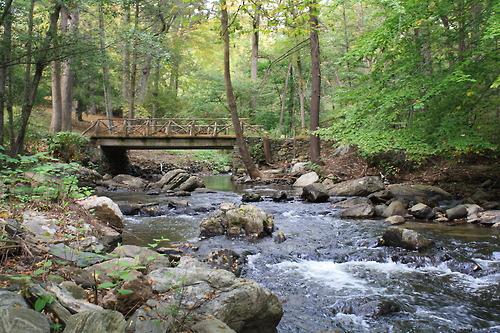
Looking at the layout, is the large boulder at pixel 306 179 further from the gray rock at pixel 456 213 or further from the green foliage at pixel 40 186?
the green foliage at pixel 40 186

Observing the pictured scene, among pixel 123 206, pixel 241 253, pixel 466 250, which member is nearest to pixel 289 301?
pixel 241 253

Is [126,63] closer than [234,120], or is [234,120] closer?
[234,120]

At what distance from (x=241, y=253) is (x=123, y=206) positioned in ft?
16.3

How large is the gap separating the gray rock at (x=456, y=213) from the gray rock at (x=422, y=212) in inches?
14.2

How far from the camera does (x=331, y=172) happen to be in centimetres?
1603

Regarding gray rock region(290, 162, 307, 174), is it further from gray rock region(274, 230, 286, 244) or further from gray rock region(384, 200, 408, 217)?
gray rock region(274, 230, 286, 244)

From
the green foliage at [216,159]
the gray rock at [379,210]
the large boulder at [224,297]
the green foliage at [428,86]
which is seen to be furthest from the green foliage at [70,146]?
the large boulder at [224,297]

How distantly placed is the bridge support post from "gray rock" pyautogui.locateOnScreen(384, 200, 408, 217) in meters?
13.8

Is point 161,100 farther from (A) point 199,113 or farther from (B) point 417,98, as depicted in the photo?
(B) point 417,98

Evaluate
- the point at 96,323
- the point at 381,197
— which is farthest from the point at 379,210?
the point at 96,323

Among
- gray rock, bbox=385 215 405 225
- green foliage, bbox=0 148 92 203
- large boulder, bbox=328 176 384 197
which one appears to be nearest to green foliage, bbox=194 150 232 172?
large boulder, bbox=328 176 384 197

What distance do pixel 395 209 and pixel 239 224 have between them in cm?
424

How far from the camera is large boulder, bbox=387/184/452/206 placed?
428 inches

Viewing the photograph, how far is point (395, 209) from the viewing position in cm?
997
